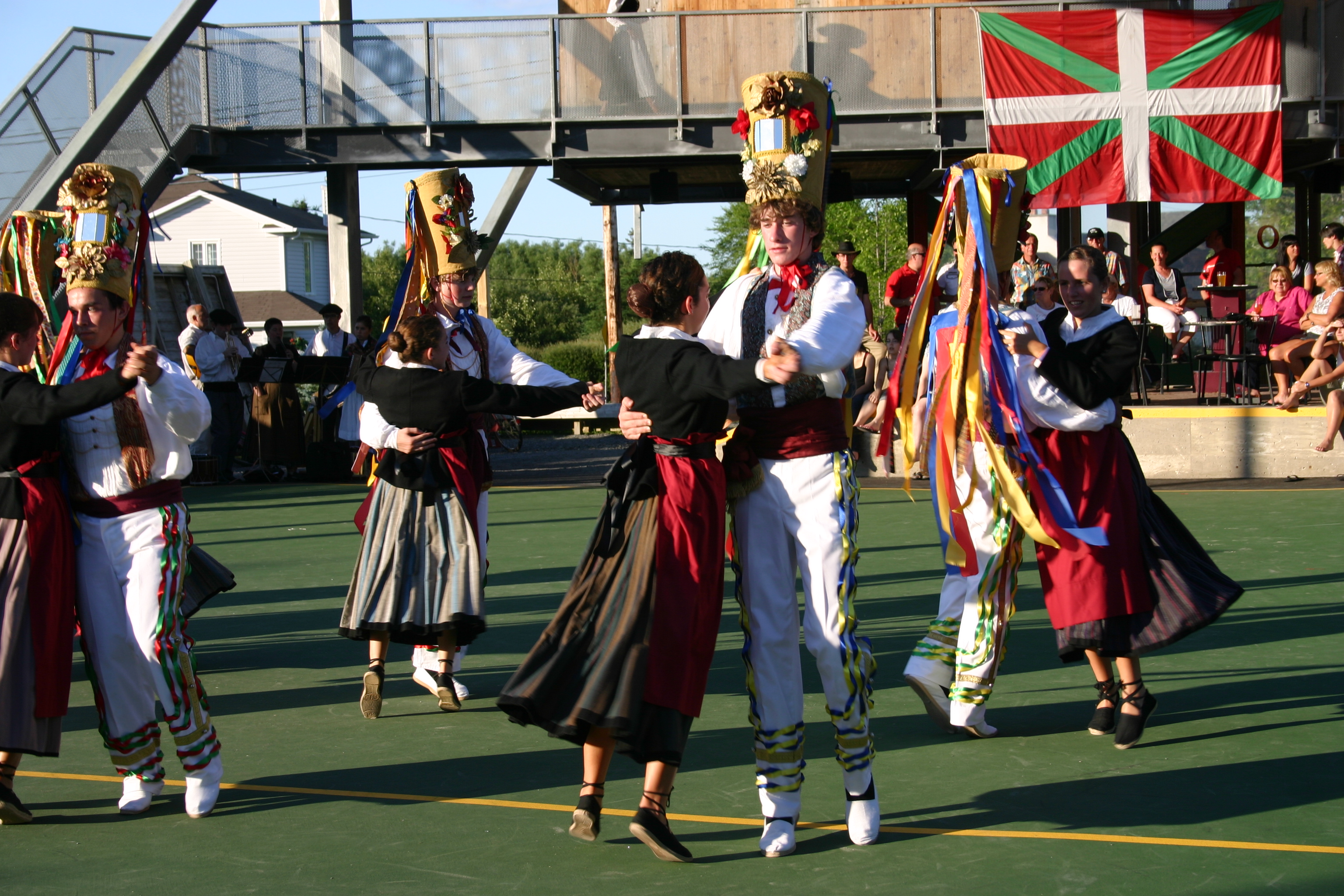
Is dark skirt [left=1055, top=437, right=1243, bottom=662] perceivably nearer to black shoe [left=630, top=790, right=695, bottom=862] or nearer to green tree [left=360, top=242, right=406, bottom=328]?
black shoe [left=630, top=790, right=695, bottom=862]

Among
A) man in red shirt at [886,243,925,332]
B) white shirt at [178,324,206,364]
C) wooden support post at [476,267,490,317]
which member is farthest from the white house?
man in red shirt at [886,243,925,332]

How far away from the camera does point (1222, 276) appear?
55.7 feet

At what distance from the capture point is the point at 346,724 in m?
5.61

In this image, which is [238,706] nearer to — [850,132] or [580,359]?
[850,132]

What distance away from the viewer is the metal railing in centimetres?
1481

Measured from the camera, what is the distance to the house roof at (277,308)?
52.5m

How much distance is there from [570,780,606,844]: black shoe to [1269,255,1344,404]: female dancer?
1083 cm

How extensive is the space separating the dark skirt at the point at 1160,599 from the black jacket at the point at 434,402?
83.5 inches

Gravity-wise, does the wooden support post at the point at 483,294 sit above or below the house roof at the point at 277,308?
below

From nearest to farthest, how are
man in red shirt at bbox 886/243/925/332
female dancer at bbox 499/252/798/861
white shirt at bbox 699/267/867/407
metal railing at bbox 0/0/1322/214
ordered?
1. white shirt at bbox 699/267/867/407
2. female dancer at bbox 499/252/798/861
3. man in red shirt at bbox 886/243/925/332
4. metal railing at bbox 0/0/1322/214

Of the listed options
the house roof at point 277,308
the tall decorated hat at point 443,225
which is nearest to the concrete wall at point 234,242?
the house roof at point 277,308

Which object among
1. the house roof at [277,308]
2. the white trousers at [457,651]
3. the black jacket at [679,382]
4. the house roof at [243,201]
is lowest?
the white trousers at [457,651]

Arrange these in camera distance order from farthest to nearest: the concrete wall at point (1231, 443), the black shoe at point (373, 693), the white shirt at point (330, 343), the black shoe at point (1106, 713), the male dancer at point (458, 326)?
1. the white shirt at point (330, 343)
2. the concrete wall at point (1231, 443)
3. the male dancer at point (458, 326)
4. the black shoe at point (373, 693)
5. the black shoe at point (1106, 713)

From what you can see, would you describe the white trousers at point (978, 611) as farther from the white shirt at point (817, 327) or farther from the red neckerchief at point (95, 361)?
the red neckerchief at point (95, 361)
